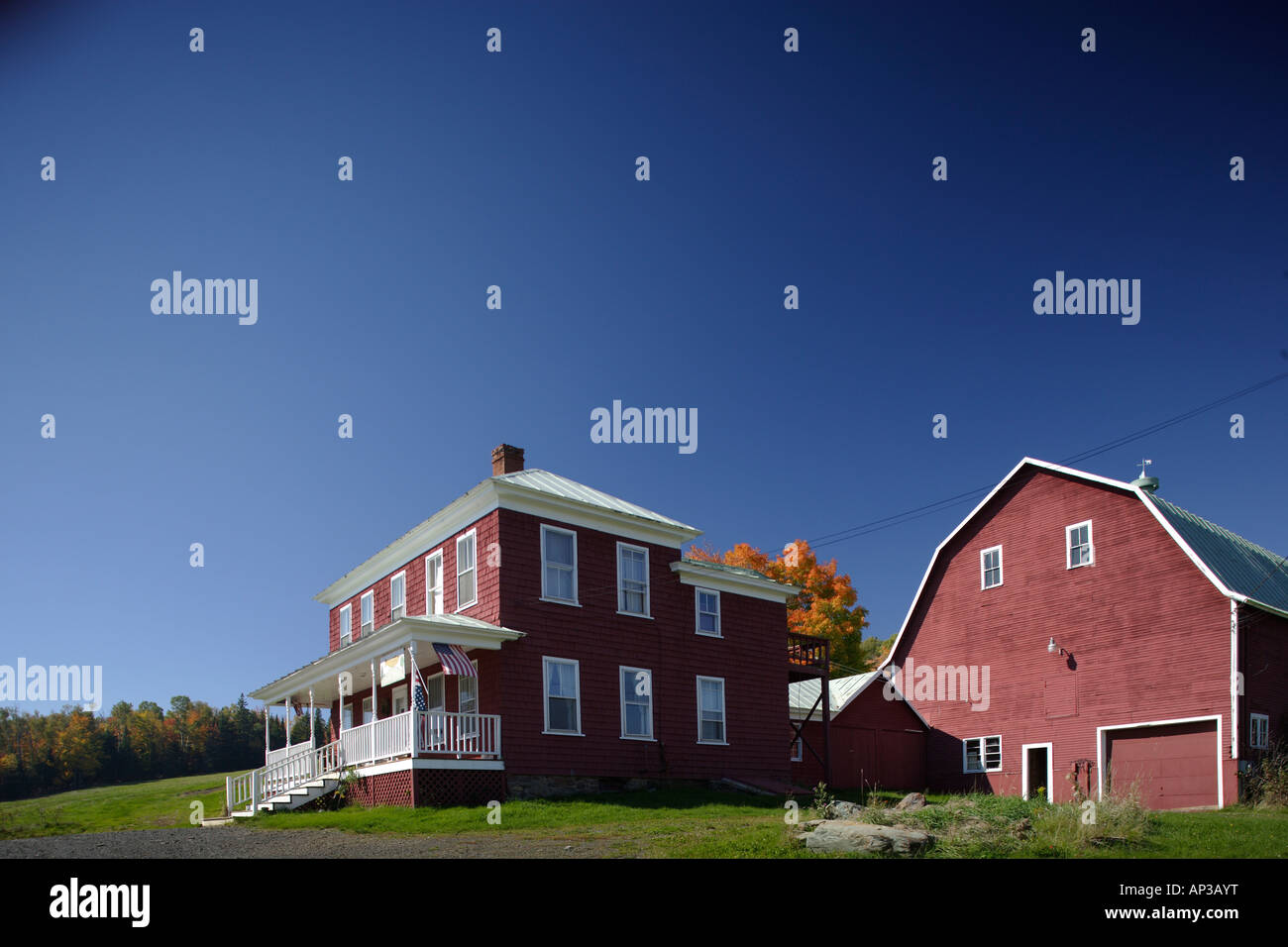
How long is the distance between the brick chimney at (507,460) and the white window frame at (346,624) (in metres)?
7.49

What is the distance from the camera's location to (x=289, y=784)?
24.4 meters

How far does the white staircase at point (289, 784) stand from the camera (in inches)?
905

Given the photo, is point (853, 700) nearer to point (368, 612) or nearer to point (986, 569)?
point (986, 569)

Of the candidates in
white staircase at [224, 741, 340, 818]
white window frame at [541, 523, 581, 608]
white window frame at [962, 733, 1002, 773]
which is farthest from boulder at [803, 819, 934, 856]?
white window frame at [962, 733, 1002, 773]

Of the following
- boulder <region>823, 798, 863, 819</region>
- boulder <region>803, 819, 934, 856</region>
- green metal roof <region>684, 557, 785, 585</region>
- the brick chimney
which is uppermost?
the brick chimney

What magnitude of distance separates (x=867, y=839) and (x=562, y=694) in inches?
505

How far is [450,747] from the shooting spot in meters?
22.0

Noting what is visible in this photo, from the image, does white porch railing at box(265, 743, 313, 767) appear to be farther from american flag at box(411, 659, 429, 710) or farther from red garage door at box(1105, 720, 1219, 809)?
red garage door at box(1105, 720, 1219, 809)

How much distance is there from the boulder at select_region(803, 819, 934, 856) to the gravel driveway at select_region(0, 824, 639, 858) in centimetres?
225

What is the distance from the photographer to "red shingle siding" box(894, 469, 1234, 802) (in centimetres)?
2659
